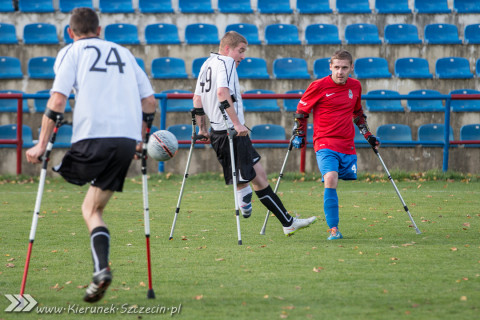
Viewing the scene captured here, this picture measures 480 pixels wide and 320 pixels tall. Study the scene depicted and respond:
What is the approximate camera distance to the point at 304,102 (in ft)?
26.9

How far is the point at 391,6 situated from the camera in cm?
1983

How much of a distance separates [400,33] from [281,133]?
5578 millimetres

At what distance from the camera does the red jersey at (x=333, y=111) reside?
315 inches

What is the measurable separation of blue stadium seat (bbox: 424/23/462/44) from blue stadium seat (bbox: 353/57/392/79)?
1859mm

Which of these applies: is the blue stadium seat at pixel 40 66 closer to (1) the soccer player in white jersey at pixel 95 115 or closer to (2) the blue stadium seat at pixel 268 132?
(2) the blue stadium seat at pixel 268 132

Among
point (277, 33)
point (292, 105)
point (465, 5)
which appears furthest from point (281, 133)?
point (465, 5)

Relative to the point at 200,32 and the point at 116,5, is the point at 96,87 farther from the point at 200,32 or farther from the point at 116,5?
the point at 116,5

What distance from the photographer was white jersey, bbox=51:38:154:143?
500cm

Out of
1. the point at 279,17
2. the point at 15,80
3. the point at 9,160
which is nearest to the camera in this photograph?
the point at 9,160

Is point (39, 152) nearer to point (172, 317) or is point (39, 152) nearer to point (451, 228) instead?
point (172, 317)

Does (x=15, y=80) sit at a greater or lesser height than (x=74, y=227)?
greater

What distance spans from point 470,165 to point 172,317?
11592 millimetres

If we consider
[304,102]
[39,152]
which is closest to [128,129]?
[39,152]

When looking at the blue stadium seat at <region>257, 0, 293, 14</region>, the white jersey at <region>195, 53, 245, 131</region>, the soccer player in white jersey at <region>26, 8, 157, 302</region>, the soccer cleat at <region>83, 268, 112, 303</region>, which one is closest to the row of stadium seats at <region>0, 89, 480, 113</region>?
the blue stadium seat at <region>257, 0, 293, 14</region>
